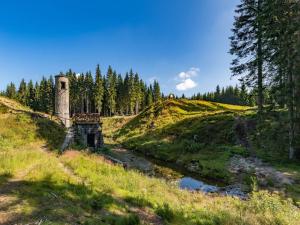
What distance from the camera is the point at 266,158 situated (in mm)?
25469

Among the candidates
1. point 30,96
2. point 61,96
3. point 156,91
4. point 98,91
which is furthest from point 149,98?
point 61,96

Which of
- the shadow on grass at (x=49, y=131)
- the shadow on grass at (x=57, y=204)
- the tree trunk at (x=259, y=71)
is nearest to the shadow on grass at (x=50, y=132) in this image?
the shadow on grass at (x=49, y=131)

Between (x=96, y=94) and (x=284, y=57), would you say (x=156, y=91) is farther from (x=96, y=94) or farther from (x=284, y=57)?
(x=284, y=57)

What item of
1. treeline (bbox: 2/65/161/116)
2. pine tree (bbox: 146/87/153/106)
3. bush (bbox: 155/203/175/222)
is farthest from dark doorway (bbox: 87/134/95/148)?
pine tree (bbox: 146/87/153/106)

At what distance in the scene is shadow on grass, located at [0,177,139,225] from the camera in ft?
29.9

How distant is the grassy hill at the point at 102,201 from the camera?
9602 mm

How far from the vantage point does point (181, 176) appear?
80.6 feet

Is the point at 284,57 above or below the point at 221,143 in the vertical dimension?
above

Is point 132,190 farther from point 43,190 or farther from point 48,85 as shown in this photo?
point 48,85

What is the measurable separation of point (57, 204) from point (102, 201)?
2.12 meters

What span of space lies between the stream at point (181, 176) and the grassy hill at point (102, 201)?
12.4ft

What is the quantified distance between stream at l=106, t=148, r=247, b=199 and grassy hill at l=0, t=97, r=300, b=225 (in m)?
3.78

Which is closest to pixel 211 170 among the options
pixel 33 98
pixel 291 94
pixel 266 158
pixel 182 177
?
pixel 182 177

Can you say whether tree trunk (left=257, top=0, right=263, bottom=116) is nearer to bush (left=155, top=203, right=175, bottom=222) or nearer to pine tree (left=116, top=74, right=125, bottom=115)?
bush (left=155, top=203, right=175, bottom=222)
